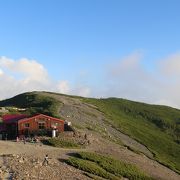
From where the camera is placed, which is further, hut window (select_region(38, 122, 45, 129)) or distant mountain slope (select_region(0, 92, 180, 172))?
distant mountain slope (select_region(0, 92, 180, 172))

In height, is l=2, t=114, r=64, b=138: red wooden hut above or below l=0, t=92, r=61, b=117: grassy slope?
below

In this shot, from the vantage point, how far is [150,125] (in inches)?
5842

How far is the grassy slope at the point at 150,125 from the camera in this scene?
109 meters

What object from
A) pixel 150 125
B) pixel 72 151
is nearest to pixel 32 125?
pixel 72 151

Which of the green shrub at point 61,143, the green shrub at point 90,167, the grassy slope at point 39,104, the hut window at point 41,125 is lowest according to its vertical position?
the green shrub at point 90,167

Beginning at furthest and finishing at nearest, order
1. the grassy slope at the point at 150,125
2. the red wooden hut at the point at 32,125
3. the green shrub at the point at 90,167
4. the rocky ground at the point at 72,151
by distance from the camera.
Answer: the grassy slope at the point at 150,125, the red wooden hut at the point at 32,125, the green shrub at the point at 90,167, the rocky ground at the point at 72,151

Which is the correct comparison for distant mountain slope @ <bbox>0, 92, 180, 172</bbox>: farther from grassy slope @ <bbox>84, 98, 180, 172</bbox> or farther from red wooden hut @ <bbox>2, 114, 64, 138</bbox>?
red wooden hut @ <bbox>2, 114, 64, 138</bbox>

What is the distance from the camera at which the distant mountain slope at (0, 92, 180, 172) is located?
353ft

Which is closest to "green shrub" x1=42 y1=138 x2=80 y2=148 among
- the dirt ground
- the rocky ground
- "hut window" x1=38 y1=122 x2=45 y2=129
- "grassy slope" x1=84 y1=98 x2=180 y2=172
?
the rocky ground

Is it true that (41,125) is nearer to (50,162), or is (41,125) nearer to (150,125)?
(50,162)

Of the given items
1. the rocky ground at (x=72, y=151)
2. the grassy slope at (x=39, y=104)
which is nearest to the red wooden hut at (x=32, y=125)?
the rocky ground at (x=72, y=151)

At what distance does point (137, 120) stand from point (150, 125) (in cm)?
528

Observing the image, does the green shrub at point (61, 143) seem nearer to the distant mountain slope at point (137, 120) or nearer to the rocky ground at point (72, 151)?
the rocky ground at point (72, 151)

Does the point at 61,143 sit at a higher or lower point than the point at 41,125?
lower
